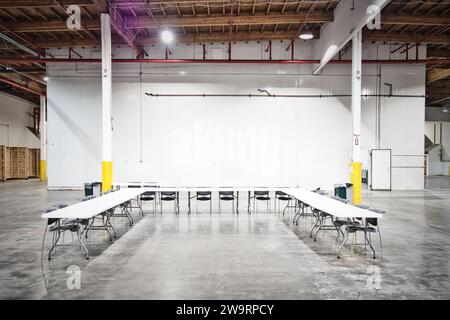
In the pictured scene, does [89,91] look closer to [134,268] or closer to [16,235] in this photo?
[16,235]

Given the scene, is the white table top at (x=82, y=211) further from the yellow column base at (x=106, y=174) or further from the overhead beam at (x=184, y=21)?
the overhead beam at (x=184, y=21)

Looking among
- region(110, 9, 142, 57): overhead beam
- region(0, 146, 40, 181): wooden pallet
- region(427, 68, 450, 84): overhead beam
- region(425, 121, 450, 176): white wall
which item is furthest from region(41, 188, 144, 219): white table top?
region(425, 121, 450, 176): white wall

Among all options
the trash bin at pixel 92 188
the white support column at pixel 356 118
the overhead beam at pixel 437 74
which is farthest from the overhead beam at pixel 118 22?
the overhead beam at pixel 437 74

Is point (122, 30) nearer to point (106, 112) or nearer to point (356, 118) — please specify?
point (106, 112)

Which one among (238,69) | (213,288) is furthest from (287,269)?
(238,69)

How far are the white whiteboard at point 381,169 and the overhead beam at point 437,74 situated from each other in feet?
17.9

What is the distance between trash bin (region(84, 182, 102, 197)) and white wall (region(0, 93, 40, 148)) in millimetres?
12529

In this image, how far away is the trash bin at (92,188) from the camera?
29.5 ft

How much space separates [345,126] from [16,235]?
462 inches

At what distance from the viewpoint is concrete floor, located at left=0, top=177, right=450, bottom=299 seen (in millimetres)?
3281

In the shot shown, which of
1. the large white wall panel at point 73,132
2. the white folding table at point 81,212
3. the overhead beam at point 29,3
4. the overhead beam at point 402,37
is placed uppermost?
the overhead beam at point 402,37

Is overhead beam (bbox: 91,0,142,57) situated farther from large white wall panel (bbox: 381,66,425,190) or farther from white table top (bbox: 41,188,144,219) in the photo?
large white wall panel (bbox: 381,66,425,190)

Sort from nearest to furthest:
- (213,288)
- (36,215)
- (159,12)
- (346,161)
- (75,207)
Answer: (213,288)
(75,207)
(36,215)
(159,12)
(346,161)

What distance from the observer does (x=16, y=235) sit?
18.9 ft
